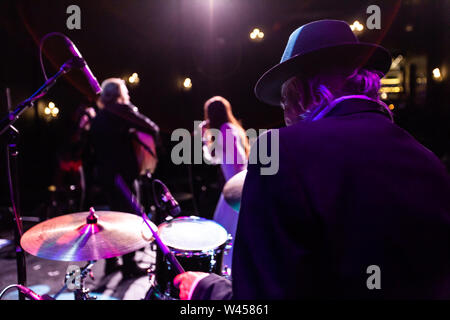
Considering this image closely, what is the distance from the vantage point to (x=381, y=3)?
7137 mm

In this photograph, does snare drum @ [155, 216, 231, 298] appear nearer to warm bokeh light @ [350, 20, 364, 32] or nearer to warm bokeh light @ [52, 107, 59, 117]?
warm bokeh light @ [52, 107, 59, 117]

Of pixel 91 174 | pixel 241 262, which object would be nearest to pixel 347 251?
pixel 241 262

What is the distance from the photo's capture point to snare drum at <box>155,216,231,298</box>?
1.76m

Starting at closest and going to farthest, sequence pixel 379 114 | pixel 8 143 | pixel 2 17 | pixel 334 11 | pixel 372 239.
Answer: pixel 372 239 < pixel 379 114 < pixel 8 143 < pixel 2 17 < pixel 334 11

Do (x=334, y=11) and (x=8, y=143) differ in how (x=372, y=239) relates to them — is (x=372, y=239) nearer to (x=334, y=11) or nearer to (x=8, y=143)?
(x=8, y=143)

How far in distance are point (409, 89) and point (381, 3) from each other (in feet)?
8.09

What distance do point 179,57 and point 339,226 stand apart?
7.16 metres

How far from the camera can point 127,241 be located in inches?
69.8

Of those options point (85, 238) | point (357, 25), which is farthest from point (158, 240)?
point (357, 25)

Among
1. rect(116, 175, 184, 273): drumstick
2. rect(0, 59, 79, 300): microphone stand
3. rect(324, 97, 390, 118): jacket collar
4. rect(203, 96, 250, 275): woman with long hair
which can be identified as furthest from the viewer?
rect(203, 96, 250, 275): woman with long hair

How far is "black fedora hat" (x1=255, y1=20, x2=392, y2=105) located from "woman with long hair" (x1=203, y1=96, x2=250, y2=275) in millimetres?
1836

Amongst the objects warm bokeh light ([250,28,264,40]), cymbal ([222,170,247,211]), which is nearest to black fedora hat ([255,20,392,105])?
cymbal ([222,170,247,211])

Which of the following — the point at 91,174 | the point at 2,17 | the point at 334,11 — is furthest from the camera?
the point at 334,11

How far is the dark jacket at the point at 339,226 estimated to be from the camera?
0.73m
